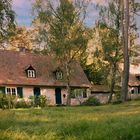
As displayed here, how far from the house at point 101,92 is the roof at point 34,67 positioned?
4.18 metres

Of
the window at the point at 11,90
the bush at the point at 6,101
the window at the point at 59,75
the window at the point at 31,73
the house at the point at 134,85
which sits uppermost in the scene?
the window at the point at 31,73

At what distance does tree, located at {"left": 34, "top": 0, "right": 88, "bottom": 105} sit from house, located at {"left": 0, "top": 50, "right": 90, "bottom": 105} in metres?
3.99

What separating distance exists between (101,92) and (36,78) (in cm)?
1471

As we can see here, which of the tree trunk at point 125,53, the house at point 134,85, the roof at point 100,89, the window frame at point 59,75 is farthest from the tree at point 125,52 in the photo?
the house at point 134,85

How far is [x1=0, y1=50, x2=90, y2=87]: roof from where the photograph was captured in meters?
52.9

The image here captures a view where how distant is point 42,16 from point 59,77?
1200cm

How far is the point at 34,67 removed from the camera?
5794 cm

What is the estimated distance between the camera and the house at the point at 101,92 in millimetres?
66588

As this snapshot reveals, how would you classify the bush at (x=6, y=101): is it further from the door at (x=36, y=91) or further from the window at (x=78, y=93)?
the window at (x=78, y=93)

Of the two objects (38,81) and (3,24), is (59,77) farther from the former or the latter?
(3,24)

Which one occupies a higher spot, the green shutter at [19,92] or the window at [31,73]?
the window at [31,73]

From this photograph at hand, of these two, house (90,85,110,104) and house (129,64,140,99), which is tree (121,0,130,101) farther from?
house (129,64,140,99)

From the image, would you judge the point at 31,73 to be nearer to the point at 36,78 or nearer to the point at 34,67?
the point at 36,78

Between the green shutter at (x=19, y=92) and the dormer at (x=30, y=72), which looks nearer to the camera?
the green shutter at (x=19, y=92)
